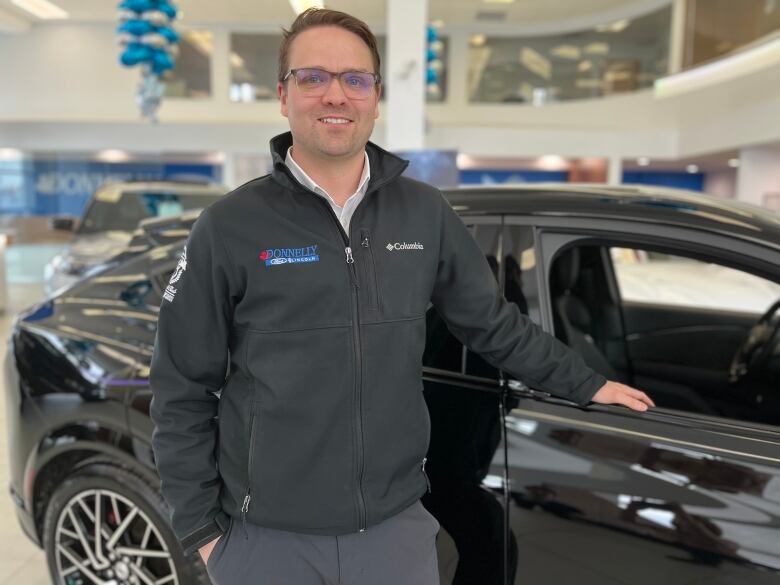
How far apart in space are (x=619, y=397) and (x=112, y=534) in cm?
152

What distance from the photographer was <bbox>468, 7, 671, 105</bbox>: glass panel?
52.1 feet

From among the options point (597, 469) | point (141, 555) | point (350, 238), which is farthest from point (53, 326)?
point (597, 469)

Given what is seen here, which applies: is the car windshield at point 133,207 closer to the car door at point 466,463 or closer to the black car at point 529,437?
the black car at point 529,437

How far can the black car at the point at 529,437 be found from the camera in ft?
4.24

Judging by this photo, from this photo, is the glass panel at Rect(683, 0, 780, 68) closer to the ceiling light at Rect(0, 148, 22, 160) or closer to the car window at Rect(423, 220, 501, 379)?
the car window at Rect(423, 220, 501, 379)

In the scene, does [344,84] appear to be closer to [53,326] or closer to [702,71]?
[53,326]

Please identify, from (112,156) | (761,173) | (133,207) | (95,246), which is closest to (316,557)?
(95,246)

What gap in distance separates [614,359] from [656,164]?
15.7m

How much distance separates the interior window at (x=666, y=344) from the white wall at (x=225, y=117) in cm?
1038

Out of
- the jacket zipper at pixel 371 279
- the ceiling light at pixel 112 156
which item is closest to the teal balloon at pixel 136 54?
the ceiling light at pixel 112 156

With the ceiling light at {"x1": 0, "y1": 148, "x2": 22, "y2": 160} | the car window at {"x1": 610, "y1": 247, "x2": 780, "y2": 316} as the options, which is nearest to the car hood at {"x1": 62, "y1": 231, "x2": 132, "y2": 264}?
the car window at {"x1": 610, "y1": 247, "x2": 780, "y2": 316}

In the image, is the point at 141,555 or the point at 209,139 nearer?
the point at 141,555

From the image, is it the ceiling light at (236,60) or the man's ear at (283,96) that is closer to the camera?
the man's ear at (283,96)

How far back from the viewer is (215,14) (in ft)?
48.3
